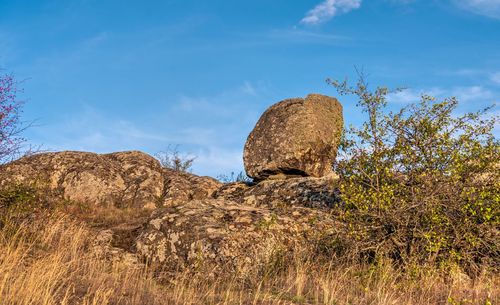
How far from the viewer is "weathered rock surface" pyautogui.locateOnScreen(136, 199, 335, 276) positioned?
11.2 meters

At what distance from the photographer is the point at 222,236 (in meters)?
11.5

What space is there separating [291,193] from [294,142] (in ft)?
9.13

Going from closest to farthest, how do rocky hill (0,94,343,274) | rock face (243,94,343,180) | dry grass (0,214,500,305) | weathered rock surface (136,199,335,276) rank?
1. dry grass (0,214,500,305)
2. weathered rock surface (136,199,335,276)
3. rocky hill (0,94,343,274)
4. rock face (243,94,343,180)

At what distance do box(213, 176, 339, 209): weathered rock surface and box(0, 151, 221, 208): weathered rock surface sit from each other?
308 centimetres

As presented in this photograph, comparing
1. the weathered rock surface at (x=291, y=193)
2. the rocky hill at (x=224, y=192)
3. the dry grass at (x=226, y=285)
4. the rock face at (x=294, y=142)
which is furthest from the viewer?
the rock face at (x=294, y=142)

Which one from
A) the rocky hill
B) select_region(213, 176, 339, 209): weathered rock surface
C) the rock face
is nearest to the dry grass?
the rocky hill

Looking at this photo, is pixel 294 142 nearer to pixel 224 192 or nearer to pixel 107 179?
pixel 224 192

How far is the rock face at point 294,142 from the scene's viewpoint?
18.7 metres

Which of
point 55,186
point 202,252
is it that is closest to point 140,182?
point 55,186

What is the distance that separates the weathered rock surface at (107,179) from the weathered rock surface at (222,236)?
786 centimetres

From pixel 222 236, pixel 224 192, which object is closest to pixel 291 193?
pixel 224 192

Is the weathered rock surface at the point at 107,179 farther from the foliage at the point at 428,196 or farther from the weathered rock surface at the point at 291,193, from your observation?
the foliage at the point at 428,196

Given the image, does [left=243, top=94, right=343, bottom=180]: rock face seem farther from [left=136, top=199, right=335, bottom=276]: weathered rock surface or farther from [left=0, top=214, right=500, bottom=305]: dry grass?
[left=0, top=214, right=500, bottom=305]: dry grass

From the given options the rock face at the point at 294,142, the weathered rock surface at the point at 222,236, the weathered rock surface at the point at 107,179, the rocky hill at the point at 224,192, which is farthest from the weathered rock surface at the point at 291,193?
the weathered rock surface at the point at 107,179
